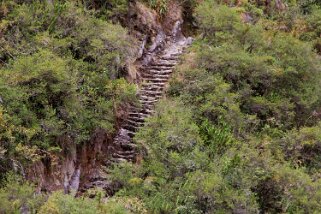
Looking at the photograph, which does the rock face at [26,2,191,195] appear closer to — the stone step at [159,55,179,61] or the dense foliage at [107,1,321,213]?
the stone step at [159,55,179,61]

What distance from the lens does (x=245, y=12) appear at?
53.9 ft

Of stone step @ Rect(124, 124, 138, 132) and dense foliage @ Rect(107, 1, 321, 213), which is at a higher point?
dense foliage @ Rect(107, 1, 321, 213)

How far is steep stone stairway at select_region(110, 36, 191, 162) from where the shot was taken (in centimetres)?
1039

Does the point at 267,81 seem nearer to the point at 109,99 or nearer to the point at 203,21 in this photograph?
the point at 203,21

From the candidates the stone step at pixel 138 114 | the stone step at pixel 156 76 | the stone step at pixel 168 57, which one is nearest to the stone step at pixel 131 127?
the stone step at pixel 138 114

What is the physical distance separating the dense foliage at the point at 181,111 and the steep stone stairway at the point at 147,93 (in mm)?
568

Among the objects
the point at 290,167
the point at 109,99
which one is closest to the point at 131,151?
the point at 109,99

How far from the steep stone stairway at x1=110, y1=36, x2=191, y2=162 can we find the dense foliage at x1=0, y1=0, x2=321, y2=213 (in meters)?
0.57

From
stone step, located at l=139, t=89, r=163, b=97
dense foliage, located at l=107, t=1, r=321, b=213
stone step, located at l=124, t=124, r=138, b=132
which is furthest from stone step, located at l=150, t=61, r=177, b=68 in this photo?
stone step, located at l=124, t=124, r=138, b=132

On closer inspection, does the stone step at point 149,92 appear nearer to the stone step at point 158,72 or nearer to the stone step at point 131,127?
the stone step at point 158,72

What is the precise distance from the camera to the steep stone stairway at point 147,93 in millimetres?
10387

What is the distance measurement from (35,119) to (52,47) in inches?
89.4

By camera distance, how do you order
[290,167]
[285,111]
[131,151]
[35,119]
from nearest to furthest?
[35,119] < [290,167] < [131,151] < [285,111]

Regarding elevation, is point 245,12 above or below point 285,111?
above
